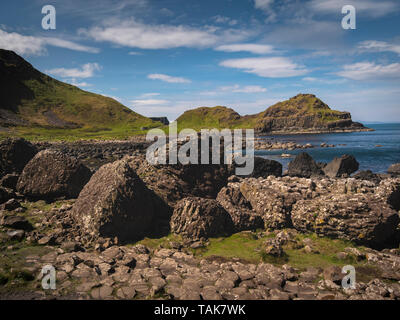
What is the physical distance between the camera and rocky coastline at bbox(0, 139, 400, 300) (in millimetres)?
6969

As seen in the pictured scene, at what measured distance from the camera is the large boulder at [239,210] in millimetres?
11547

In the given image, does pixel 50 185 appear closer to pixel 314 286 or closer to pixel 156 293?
pixel 156 293

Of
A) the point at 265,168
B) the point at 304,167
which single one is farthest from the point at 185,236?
the point at 304,167

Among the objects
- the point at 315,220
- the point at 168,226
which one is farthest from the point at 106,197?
the point at 315,220

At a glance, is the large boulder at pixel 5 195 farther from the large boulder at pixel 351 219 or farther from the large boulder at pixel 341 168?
the large boulder at pixel 341 168

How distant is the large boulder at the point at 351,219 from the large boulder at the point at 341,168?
25.9 m

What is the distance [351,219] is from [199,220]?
19.9 ft

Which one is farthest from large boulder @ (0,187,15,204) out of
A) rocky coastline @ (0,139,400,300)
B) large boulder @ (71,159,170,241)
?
large boulder @ (71,159,170,241)

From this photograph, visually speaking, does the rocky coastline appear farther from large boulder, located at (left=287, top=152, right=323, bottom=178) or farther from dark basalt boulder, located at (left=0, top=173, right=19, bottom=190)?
large boulder, located at (left=287, top=152, right=323, bottom=178)

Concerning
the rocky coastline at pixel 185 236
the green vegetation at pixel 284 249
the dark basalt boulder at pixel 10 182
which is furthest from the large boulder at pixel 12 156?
the green vegetation at pixel 284 249

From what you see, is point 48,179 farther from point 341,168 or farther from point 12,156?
point 341,168

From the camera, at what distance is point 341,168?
34.7 meters
